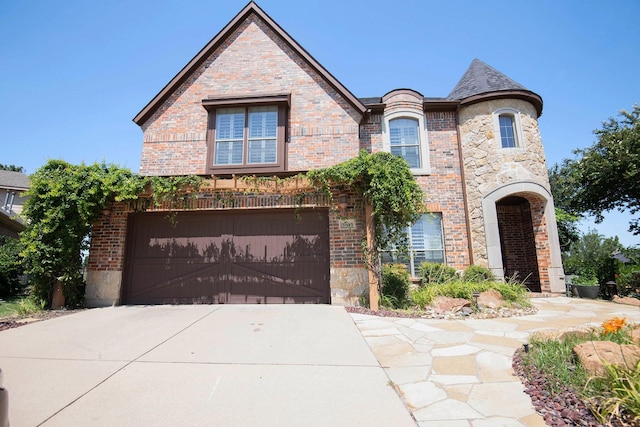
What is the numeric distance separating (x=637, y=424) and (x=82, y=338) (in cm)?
652

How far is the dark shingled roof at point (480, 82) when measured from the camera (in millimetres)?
9648

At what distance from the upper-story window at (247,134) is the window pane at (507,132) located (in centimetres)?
704

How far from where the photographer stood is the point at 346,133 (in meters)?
8.42

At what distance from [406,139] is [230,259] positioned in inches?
267

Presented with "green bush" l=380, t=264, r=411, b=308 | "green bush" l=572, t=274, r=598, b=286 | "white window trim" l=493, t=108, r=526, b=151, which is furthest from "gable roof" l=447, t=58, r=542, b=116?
"green bush" l=380, t=264, r=411, b=308

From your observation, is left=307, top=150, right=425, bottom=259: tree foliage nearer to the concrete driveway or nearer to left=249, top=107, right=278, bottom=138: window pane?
the concrete driveway


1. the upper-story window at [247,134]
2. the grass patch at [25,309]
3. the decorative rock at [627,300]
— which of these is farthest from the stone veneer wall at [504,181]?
the grass patch at [25,309]

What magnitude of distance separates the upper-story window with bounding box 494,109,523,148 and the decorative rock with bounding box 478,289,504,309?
503 cm

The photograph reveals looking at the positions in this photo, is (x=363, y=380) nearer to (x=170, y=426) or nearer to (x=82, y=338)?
(x=170, y=426)

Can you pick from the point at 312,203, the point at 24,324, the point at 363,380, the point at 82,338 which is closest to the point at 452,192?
the point at 312,203

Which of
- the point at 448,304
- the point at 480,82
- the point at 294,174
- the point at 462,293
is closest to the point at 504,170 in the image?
the point at 480,82

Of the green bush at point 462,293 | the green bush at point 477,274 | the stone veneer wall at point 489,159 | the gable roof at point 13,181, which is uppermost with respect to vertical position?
the gable roof at point 13,181

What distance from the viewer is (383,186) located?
6418 mm

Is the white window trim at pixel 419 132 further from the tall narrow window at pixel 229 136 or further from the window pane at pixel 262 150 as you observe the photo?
the tall narrow window at pixel 229 136
